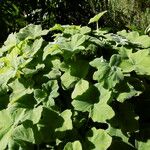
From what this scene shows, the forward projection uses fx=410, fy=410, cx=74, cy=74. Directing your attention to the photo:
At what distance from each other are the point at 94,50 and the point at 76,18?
373cm

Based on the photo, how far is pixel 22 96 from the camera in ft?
5.68

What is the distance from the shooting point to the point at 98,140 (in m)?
1.60

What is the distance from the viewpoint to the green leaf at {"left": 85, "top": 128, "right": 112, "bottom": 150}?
1566 mm

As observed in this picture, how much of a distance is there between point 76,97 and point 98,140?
20 cm

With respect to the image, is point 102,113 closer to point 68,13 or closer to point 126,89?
point 126,89

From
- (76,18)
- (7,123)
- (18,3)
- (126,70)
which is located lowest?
(76,18)

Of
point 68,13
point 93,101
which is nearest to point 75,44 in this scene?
point 93,101

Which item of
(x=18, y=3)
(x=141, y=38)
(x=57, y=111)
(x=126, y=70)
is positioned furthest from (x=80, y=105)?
(x=18, y=3)

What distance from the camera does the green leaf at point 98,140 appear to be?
157 cm

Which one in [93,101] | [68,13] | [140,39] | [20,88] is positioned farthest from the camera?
[68,13]

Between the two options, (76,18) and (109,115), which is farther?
(76,18)

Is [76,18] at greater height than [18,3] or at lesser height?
lesser

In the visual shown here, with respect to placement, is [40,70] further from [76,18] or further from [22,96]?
[76,18]

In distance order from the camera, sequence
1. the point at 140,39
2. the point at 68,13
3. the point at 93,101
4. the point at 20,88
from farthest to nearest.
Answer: the point at 68,13, the point at 140,39, the point at 20,88, the point at 93,101
